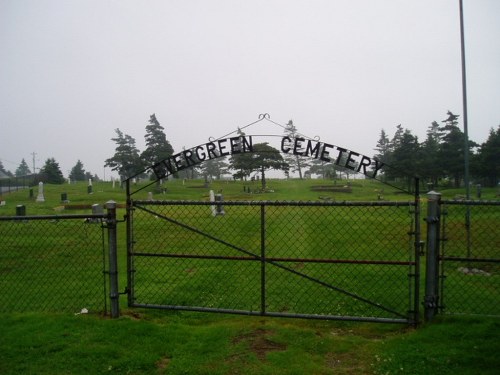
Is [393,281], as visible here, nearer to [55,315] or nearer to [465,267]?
[465,267]

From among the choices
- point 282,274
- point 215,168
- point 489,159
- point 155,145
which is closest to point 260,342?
point 282,274

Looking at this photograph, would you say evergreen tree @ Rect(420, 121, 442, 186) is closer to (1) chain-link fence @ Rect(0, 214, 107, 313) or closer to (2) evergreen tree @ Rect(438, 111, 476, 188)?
(2) evergreen tree @ Rect(438, 111, 476, 188)

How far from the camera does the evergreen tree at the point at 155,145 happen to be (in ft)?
160

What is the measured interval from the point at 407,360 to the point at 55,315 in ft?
15.1

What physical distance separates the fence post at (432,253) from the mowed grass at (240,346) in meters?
0.21

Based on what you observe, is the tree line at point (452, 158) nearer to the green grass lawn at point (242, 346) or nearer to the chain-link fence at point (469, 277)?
the chain-link fence at point (469, 277)

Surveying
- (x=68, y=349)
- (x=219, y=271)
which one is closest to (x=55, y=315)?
(x=68, y=349)

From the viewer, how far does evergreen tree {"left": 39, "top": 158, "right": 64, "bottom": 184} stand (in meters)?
63.0

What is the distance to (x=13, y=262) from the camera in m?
10.0

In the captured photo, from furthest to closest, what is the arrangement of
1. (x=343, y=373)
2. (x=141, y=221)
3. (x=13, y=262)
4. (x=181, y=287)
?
(x=141, y=221) → (x=13, y=262) → (x=181, y=287) → (x=343, y=373)

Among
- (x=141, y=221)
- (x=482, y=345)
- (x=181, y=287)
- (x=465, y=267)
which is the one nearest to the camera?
(x=482, y=345)

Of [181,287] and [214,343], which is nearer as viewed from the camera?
[214,343]

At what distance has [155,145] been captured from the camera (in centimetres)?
5262

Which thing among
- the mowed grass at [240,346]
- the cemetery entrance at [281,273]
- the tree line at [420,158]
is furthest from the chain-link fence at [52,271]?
the tree line at [420,158]
